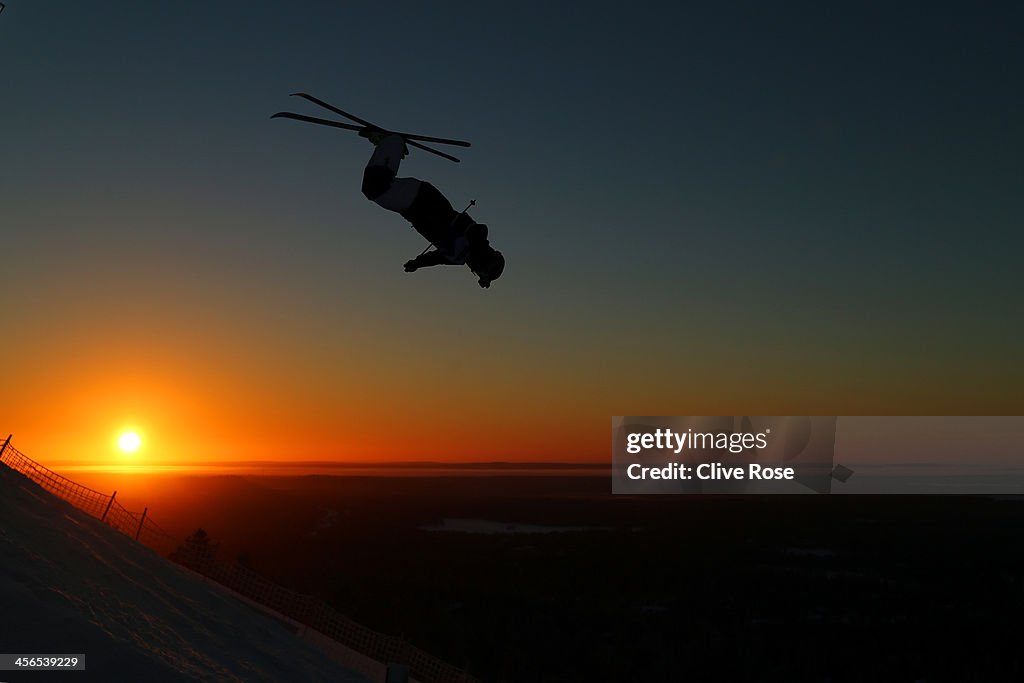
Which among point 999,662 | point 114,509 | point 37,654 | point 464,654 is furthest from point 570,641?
point 37,654

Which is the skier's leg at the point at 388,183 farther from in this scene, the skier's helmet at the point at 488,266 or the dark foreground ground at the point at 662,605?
the dark foreground ground at the point at 662,605

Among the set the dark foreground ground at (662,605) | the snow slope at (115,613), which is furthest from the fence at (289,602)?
the dark foreground ground at (662,605)

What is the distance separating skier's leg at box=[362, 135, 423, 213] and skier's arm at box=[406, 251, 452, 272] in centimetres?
127

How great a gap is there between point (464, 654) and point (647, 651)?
25009 millimetres

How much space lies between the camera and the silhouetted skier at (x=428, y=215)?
10344mm

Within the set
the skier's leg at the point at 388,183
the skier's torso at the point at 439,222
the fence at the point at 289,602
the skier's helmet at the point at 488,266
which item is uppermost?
the skier's leg at the point at 388,183

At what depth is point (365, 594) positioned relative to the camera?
112562 millimetres

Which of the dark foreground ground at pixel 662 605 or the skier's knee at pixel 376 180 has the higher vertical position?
the skier's knee at pixel 376 180

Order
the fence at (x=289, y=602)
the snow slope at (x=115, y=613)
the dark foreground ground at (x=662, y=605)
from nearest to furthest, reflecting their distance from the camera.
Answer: the snow slope at (x=115, y=613), the fence at (x=289, y=602), the dark foreground ground at (x=662, y=605)

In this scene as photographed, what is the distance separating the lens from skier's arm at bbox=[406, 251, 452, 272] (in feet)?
38.1

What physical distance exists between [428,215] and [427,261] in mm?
1274

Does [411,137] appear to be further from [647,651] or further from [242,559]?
[647,651]

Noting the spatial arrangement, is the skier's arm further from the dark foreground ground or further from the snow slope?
the dark foreground ground

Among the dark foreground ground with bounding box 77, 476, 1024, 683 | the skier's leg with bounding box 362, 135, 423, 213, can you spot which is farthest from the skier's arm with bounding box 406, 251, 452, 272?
the dark foreground ground with bounding box 77, 476, 1024, 683
